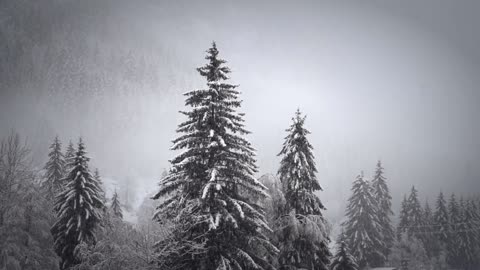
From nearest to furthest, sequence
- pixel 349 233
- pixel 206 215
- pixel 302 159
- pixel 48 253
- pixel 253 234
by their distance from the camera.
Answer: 1. pixel 206 215
2. pixel 253 234
3. pixel 48 253
4. pixel 302 159
5. pixel 349 233

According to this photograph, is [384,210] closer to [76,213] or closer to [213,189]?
[213,189]

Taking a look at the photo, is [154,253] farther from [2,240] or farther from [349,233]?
[349,233]

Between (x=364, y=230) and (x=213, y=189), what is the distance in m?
36.6

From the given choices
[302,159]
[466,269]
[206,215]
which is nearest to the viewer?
[206,215]

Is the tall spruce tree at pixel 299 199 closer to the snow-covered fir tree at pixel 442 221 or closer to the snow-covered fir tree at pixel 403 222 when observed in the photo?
the snow-covered fir tree at pixel 403 222

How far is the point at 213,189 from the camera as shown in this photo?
48.2 feet

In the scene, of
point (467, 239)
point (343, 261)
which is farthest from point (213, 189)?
point (467, 239)

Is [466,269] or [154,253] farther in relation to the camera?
[466,269]

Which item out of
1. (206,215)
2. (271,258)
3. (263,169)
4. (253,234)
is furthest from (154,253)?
(263,169)

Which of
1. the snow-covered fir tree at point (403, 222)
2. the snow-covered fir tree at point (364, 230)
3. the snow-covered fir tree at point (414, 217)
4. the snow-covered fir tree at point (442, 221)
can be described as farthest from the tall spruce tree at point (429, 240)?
the snow-covered fir tree at point (364, 230)

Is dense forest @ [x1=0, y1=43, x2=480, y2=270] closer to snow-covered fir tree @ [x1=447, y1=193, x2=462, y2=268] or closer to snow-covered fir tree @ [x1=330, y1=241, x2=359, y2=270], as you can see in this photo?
snow-covered fir tree @ [x1=330, y1=241, x2=359, y2=270]

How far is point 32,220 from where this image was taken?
1761 cm

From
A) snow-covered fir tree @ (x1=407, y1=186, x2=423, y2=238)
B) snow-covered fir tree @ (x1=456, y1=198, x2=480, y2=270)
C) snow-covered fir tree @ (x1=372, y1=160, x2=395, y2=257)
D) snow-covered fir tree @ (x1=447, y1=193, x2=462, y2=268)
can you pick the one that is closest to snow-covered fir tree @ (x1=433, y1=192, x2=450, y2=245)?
snow-covered fir tree @ (x1=447, y1=193, x2=462, y2=268)

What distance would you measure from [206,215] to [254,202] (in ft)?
12.5
